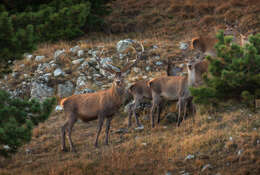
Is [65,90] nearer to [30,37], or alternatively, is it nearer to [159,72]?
[159,72]

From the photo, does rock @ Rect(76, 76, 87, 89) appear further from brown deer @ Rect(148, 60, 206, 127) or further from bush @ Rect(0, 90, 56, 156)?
bush @ Rect(0, 90, 56, 156)

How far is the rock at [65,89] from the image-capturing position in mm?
14481

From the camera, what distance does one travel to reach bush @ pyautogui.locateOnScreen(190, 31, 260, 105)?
305 inches

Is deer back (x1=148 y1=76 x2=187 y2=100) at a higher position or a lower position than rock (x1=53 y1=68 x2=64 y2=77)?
higher

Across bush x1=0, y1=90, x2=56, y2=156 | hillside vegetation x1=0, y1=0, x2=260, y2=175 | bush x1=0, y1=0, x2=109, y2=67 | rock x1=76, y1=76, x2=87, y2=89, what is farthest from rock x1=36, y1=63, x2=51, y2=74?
bush x1=0, y1=90, x2=56, y2=156

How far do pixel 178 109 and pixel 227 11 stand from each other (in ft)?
33.8

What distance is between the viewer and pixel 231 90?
27.2 ft

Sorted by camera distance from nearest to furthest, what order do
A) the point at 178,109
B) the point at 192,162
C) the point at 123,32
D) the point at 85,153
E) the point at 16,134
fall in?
the point at 16,134 < the point at 192,162 < the point at 85,153 < the point at 178,109 < the point at 123,32

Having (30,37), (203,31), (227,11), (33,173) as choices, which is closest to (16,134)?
(33,173)

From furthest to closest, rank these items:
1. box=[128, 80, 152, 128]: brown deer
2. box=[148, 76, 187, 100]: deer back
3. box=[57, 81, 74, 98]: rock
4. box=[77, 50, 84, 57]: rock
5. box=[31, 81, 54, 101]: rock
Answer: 1. box=[77, 50, 84, 57]: rock
2. box=[31, 81, 54, 101]: rock
3. box=[57, 81, 74, 98]: rock
4. box=[128, 80, 152, 128]: brown deer
5. box=[148, 76, 187, 100]: deer back

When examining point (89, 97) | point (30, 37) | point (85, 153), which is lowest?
point (85, 153)

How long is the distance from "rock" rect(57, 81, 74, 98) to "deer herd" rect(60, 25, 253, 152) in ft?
10.2

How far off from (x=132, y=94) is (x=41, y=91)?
13.7ft

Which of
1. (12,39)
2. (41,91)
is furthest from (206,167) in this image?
(41,91)
